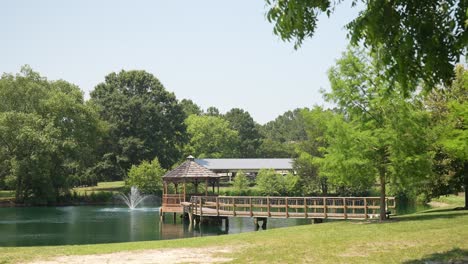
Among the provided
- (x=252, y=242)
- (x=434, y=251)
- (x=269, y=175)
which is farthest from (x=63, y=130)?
(x=434, y=251)

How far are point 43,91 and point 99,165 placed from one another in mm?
13684

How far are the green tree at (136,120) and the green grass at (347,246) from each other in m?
56.0

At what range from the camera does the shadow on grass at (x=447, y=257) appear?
12.2 m

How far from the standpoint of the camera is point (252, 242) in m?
18.5

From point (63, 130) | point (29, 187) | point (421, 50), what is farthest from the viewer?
point (63, 130)

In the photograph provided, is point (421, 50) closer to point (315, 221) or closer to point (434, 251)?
point (434, 251)

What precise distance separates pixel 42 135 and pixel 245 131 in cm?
6629

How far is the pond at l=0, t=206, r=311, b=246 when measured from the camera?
28.3 meters

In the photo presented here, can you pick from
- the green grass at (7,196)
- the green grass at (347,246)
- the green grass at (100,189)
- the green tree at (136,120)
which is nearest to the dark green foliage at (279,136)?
the green tree at (136,120)

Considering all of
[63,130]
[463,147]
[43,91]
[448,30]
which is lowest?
[463,147]

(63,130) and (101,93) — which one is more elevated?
(101,93)

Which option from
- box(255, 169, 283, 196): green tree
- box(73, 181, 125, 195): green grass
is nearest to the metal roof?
box(73, 181, 125, 195): green grass

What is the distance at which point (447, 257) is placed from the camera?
12.7 meters

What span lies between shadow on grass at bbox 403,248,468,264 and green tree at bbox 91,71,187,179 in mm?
62912
